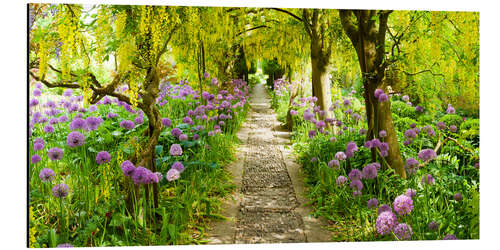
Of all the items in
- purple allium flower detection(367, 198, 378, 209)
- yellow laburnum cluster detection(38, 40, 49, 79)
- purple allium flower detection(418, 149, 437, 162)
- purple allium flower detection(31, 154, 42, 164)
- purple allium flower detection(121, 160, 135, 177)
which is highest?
yellow laburnum cluster detection(38, 40, 49, 79)

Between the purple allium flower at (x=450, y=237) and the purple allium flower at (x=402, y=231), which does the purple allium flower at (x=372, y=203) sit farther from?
the purple allium flower at (x=450, y=237)

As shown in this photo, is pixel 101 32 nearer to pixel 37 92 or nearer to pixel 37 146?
pixel 37 92

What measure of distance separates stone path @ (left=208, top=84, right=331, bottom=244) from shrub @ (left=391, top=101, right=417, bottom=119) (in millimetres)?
1316

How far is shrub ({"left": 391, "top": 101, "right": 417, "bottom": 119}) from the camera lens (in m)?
3.86

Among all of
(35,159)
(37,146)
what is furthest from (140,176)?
(37,146)

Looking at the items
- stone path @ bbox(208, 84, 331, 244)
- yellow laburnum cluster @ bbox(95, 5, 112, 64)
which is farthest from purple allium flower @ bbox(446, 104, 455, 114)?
yellow laburnum cluster @ bbox(95, 5, 112, 64)

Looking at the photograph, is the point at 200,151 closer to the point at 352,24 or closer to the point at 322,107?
the point at 352,24

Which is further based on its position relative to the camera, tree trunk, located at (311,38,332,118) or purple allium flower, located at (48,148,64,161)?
tree trunk, located at (311,38,332,118)

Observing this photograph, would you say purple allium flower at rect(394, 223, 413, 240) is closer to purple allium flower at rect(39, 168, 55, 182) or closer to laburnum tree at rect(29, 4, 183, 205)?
laburnum tree at rect(29, 4, 183, 205)

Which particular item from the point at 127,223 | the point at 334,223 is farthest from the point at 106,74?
the point at 334,223

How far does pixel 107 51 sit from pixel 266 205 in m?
1.47

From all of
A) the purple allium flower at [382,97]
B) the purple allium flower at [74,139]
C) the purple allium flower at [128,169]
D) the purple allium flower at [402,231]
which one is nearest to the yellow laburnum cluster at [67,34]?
the purple allium flower at [74,139]

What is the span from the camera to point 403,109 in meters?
4.14

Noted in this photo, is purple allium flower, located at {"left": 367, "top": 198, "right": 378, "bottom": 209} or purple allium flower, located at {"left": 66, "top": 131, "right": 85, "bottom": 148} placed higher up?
purple allium flower, located at {"left": 66, "top": 131, "right": 85, "bottom": 148}
